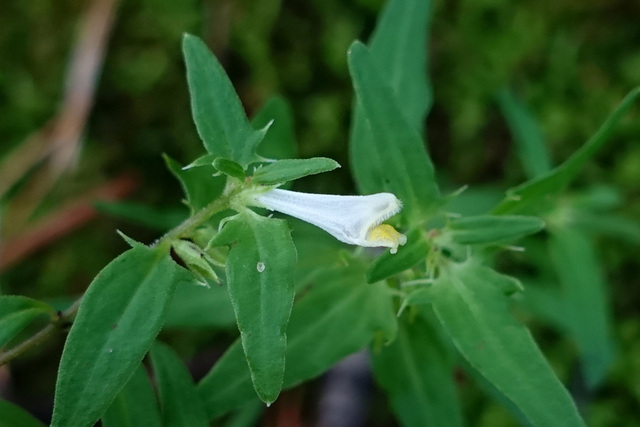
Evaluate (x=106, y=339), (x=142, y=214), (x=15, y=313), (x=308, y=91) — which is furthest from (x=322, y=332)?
(x=308, y=91)

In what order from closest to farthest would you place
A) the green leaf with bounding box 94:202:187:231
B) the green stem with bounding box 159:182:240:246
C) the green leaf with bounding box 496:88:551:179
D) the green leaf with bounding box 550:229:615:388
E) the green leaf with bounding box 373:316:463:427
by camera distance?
the green stem with bounding box 159:182:240:246, the green leaf with bounding box 373:316:463:427, the green leaf with bounding box 94:202:187:231, the green leaf with bounding box 550:229:615:388, the green leaf with bounding box 496:88:551:179

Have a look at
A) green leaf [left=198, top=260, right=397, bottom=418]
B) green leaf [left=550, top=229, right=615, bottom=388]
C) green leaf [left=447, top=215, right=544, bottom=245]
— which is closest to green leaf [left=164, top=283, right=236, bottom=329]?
green leaf [left=198, top=260, right=397, bottom=418]

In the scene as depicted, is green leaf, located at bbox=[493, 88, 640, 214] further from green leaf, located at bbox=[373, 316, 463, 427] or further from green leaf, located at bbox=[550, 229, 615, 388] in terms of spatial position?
green leaf, located at bbox=[550, 229, 615, 388]

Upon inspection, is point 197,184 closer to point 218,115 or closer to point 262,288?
point 218,115

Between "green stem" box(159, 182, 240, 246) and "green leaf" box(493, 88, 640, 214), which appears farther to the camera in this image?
"green leaf" box(493, 88, 640, 214)

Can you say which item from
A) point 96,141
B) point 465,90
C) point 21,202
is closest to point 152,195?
point 96,141
